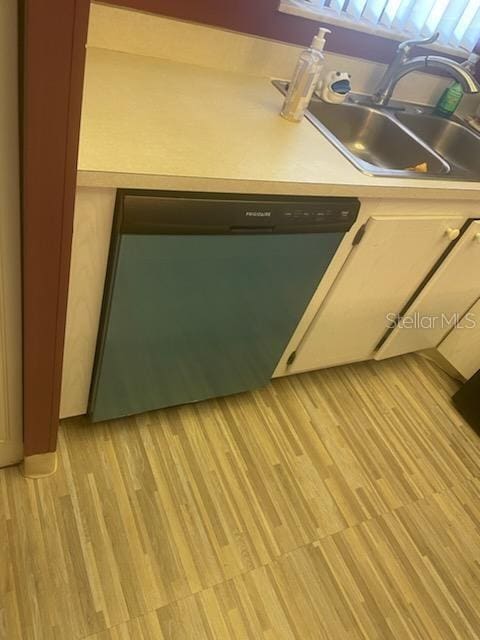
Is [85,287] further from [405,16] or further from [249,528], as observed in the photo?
[405,16]

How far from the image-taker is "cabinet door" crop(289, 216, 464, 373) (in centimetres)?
142

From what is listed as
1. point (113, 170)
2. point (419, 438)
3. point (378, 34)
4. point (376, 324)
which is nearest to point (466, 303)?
point (376, 324)

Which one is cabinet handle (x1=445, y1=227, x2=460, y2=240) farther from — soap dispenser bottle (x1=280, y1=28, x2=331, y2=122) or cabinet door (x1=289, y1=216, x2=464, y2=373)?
soap dispenser bottle (x1=280, y1=28, x2=331, y2=122)

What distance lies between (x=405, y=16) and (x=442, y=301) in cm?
104

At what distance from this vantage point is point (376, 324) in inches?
70.4

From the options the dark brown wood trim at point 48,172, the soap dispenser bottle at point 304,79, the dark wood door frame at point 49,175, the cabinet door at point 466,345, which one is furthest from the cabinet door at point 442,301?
the dark brown wood trim at point 48,172

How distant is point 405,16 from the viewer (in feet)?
5.54

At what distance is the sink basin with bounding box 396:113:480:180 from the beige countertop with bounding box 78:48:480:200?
19.9 inches

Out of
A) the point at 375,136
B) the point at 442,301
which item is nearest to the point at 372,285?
the point at 442,301

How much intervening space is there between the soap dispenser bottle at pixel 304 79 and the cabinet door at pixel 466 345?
1.15 metres

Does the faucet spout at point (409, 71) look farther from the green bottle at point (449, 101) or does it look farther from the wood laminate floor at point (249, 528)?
the wood laminate floor at point (249, 528)

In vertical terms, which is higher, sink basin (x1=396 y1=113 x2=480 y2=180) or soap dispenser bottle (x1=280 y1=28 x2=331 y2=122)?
soap dispenser bottle (x1=280 y1=28 x2=331 y2=122)

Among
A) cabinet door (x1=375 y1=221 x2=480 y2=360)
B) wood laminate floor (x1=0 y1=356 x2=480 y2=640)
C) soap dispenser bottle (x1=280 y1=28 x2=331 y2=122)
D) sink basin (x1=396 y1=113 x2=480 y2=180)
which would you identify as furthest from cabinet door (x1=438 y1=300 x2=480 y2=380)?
soap dispenser bottle (x1=280 y1=28 x2=331 y2=122)

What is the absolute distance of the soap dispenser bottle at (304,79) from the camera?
130cm
